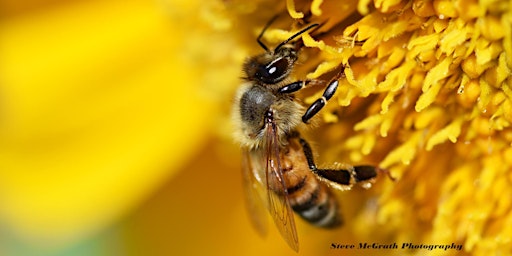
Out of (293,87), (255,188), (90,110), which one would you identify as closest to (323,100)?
(293,87)

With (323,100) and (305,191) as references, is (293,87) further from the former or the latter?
(305,191)

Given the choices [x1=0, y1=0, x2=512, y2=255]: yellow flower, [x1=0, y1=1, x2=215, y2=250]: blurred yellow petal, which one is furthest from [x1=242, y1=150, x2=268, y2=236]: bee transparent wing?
[x1=0, y1=1, x2=215, y2=250]: blurred yellow petal

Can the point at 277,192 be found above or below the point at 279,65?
below

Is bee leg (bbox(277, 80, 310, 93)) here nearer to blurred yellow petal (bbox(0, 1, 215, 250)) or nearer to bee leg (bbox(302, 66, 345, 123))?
bee leg (bbox(302, 66, 345, 123))

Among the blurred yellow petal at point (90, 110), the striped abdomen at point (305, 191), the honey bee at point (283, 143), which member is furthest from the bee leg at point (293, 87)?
the blurred yellow petal at point (90, 110)

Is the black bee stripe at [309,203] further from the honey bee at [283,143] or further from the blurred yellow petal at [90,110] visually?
the blurred yellow petal at [90,110]

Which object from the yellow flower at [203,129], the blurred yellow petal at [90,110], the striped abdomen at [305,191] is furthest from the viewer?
the blurred yellow petal at [90,110]
